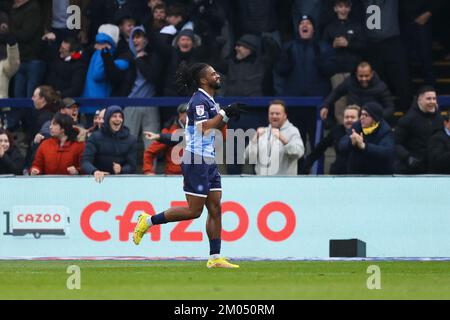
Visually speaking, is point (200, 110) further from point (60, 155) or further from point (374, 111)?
point (60, 155)

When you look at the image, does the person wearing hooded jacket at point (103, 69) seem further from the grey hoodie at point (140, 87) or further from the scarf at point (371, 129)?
the scarf at point (371, 129)

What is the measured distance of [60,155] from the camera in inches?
838

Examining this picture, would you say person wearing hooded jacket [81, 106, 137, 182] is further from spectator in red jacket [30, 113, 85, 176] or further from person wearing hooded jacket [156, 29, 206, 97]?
person wearing hooded jacket [156, 29, 206, 97]

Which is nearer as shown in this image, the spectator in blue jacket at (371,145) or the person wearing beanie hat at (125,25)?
the spectator in blue jacket at (371,145)

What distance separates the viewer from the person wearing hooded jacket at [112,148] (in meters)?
21.0

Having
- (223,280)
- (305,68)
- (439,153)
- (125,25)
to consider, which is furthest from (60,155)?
(223,280)

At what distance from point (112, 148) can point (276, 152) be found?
2.48m

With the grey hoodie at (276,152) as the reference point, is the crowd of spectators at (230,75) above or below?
above

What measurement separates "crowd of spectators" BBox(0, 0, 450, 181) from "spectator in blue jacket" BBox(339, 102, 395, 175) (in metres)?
0.01

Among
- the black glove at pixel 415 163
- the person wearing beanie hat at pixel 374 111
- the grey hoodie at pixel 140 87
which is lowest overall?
the black glove at pixel 415 163

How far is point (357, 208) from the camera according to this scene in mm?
20031

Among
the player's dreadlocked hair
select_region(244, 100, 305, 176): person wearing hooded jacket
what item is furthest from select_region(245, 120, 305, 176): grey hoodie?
the player's dreadlocked hair

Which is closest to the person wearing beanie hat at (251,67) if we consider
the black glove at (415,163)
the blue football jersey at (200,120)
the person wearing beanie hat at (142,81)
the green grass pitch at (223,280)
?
the person wearing beanie hat at (142,81)

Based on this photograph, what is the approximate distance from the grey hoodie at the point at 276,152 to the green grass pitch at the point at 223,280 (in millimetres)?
2764
